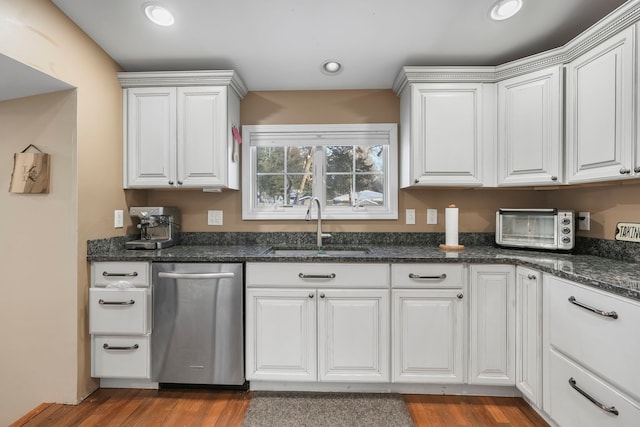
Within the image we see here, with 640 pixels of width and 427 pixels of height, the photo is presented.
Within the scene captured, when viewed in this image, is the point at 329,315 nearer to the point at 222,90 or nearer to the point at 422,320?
the point at 422,320

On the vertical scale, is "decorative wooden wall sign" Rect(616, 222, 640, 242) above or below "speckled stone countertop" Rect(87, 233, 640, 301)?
above

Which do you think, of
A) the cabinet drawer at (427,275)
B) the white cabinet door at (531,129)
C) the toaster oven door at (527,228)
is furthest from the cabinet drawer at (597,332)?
the white cabinet door at (531,129)

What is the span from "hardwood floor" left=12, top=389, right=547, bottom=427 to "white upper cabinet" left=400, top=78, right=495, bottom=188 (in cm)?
142

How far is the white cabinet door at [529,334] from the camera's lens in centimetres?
165

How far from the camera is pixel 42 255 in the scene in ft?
5.98

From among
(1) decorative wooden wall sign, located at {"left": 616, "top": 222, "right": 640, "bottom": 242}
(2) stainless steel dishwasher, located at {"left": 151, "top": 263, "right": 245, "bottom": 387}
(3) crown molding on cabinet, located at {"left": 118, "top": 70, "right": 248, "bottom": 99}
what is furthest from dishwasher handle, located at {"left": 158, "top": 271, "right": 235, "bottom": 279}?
(1) decorative wooden wall sign, located at {"left": 616, "top": 222, "right": 640, "bottom": 242}

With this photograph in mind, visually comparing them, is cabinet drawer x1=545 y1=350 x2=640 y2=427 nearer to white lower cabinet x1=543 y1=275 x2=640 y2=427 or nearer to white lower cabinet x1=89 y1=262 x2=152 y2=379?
white lower cabinet x1=543 y1=275 x2=640 y2=427

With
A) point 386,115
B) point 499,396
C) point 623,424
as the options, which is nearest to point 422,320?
point 499,396

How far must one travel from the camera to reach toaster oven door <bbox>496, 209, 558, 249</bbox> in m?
2.01

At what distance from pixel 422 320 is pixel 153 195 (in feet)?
7.51

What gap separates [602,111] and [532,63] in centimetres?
56

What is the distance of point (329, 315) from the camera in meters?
1.89

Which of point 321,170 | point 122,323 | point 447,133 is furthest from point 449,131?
point 122,323

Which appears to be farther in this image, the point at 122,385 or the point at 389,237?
the point at 389,237
